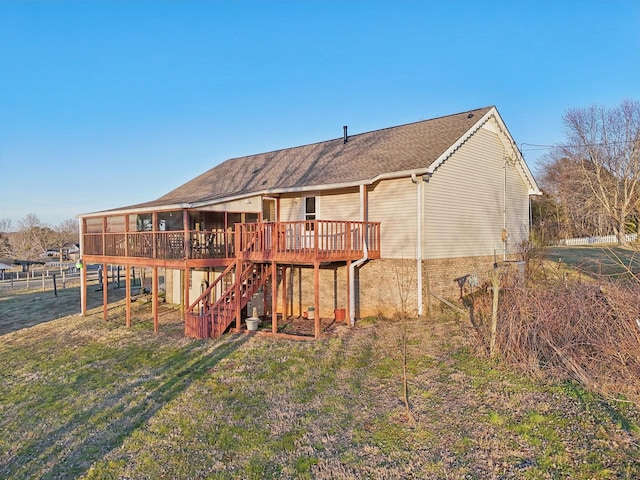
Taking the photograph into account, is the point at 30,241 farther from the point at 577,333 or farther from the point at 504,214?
the point at 577,333

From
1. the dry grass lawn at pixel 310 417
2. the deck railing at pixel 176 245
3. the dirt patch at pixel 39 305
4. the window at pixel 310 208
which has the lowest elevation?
the dirt patch at pixel 39 305

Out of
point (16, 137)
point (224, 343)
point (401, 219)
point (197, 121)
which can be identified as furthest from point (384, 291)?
point (16, 137)

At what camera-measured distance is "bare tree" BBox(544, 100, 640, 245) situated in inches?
1159

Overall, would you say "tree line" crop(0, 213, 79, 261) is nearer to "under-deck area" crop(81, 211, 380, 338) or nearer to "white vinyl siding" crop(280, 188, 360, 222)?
A: "under-deck area" crop(81, 211, 380, 338)

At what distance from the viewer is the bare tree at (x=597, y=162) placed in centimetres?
2944

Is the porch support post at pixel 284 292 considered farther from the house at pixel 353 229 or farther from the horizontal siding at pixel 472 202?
the horizontal siding at pixel 472 202

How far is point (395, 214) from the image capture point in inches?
472

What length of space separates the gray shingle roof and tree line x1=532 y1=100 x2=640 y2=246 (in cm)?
1852

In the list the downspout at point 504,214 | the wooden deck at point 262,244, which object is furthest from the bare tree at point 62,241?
the downspout at point 504,214

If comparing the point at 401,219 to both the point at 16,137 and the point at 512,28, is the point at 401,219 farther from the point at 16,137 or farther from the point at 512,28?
the point at 16,137

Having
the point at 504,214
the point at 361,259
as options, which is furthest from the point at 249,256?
the point at 504,214

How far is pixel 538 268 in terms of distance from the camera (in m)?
13.7

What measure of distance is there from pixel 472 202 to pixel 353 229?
4921 millimetres

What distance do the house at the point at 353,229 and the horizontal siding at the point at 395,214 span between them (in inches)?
1.2
